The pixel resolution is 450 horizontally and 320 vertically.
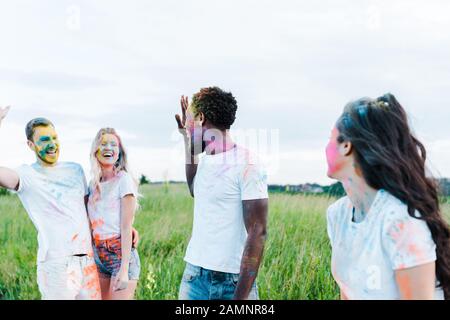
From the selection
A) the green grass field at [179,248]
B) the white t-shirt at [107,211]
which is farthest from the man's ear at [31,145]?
the green grass field at [179,248]

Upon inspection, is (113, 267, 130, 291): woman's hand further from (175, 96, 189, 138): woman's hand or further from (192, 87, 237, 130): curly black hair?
(192, 87, 237, 130): curly black hair

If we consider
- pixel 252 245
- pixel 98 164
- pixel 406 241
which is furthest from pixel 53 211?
pixel 406 241

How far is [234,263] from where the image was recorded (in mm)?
→ 2750

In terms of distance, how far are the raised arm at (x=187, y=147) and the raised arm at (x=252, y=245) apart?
487 mm

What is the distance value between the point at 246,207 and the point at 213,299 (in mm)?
452

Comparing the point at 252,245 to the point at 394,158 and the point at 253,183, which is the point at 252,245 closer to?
the point at 253,183

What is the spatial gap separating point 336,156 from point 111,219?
48.6 inches

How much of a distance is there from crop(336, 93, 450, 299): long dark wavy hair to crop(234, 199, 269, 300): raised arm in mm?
540

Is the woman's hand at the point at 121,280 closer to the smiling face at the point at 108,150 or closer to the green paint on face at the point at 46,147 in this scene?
the smiling face at the point at 108,150

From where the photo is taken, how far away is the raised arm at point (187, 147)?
3.05 metres

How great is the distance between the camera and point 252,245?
8.76 ft

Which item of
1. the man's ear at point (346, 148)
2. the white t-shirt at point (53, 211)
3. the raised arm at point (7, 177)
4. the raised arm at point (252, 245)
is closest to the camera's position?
the man's ear at point (346, 148)

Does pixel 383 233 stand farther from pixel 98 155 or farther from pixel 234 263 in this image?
pixel 98 155

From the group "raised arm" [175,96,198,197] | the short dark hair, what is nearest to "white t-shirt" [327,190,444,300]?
"raised arm" [175,96,198,197]
